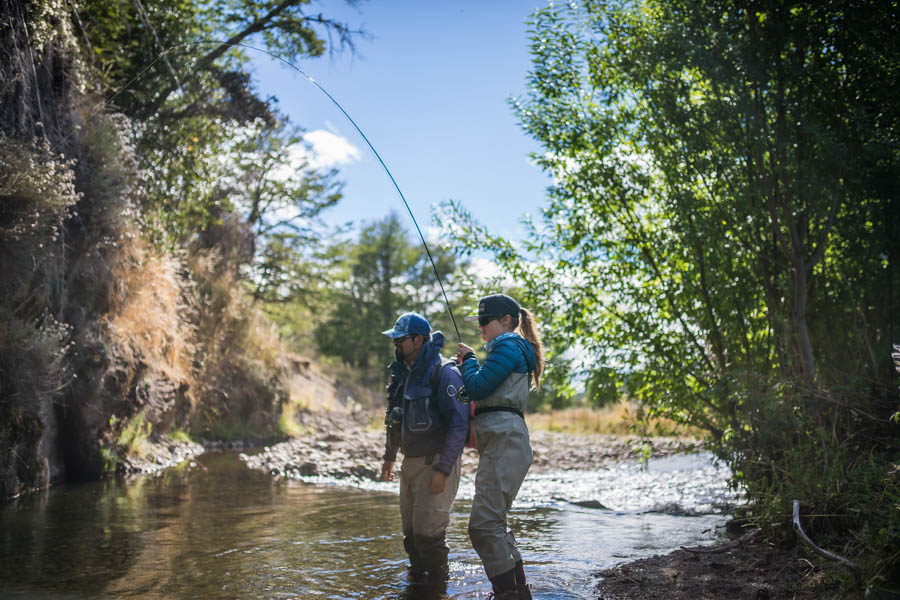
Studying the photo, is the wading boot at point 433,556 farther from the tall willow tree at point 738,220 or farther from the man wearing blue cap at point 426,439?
the tall willow tree at point 738,220

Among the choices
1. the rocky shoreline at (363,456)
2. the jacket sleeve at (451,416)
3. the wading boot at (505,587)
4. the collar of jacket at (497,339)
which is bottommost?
the rocky shoreline at (363,456)

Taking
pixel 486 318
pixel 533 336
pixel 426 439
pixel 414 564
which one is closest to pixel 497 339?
pixel 486 318

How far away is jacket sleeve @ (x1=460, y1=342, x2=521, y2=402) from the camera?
164 inches

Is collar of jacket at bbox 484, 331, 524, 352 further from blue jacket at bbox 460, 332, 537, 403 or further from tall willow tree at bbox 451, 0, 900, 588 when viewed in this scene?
tall willow tree at bbox 451, 0, 900, 588

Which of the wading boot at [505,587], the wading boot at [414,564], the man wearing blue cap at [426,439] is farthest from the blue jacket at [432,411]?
the wading boot at [505,587]

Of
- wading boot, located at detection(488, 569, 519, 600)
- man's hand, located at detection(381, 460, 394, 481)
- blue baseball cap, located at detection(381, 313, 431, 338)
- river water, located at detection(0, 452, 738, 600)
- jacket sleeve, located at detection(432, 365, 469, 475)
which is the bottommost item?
river water, located at detection(0, 452, 738, 600)

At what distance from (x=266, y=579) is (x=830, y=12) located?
6.75 m

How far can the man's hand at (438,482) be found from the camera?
15.6ft

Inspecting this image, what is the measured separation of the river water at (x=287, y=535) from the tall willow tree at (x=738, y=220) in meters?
1.63

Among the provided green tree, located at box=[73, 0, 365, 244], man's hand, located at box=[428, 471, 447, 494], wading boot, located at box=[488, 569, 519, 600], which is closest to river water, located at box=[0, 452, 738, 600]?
wading boot, located at box=[488, 569, 519, 600]

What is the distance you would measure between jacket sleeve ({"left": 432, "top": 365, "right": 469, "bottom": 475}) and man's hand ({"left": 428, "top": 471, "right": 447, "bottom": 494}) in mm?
41

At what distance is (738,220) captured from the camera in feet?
22.3

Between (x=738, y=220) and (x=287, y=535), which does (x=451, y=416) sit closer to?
(x=287, y=535)

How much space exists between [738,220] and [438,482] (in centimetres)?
414
